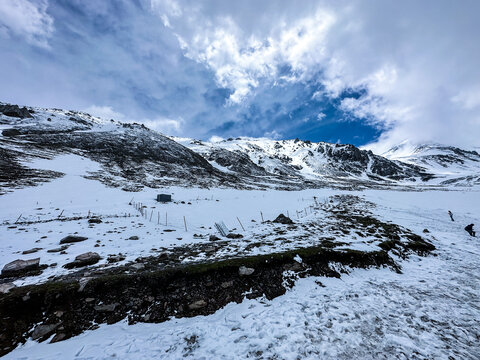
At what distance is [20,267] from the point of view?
26.8ft

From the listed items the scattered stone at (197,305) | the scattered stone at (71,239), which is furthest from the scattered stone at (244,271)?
the scattered stone at (71,239)

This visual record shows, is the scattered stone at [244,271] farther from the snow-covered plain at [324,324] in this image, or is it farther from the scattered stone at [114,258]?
the scattered stone at [114,258]

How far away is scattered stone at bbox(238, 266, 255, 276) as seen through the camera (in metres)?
8.62

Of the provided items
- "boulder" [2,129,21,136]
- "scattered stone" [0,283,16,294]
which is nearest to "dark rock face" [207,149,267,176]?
"boulder" [2,129,21,136]

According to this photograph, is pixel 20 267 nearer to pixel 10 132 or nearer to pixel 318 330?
pixel 318 330

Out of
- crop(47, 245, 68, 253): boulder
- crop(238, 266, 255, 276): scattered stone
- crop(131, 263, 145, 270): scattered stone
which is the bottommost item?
crop(238, 266, 255, 276): scattered stone

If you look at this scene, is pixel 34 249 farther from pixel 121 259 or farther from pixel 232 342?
pixel 232 342

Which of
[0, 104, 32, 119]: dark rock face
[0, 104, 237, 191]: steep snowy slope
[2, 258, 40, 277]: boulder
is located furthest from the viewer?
[0, 104, 32, 119]: dark rock face

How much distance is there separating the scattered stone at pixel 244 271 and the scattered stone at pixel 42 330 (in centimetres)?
663

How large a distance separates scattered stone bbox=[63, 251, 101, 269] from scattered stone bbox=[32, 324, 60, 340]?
3809mm

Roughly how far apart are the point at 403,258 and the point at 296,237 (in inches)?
273

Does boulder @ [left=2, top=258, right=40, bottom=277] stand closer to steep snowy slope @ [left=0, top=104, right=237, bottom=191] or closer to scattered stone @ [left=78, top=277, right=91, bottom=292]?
scattered stone @ [left=78, top=277, right=91, bottom=292]

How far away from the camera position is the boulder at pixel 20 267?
26.0ft

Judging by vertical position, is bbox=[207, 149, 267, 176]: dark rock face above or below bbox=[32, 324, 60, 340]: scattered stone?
above
